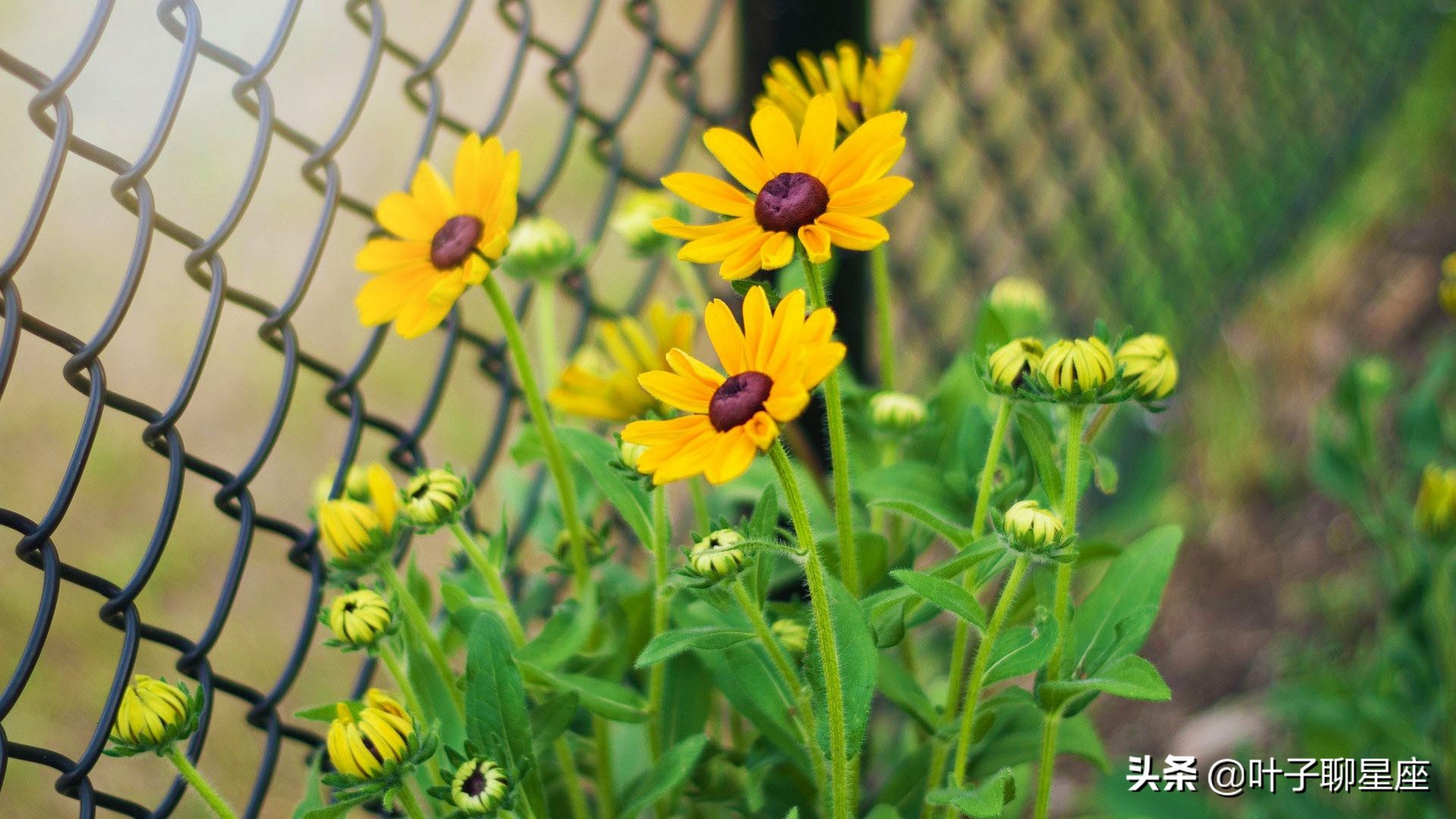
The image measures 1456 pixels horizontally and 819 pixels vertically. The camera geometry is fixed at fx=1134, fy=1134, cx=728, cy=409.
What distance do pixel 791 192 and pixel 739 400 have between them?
12 centimetres

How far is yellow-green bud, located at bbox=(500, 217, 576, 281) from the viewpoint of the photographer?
843mm

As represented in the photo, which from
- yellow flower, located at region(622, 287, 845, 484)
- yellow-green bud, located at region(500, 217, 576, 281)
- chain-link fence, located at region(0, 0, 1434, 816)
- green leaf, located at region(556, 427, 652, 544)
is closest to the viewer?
yellow flower, located at region(622, 287, 845, 484)

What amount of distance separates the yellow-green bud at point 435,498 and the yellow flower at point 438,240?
0.10 meters

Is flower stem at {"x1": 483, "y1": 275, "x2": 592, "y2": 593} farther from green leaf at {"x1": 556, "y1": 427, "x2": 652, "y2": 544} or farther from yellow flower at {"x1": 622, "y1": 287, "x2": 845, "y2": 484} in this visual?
yellow flower at {"x1": 622, "y1": 287, "x2": 845, "y2": 484}

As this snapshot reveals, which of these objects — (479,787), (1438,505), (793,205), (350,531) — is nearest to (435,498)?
(350,531)

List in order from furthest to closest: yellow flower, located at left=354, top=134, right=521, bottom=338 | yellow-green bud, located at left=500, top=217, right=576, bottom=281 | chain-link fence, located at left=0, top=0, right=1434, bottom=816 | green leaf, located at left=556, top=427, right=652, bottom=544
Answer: chain-link fence, located at left=0, top=0, right=1434, bottom=816 → yellow-green bud, located at left=500, top=217, right=576, bottom=281 → green leaf, located at left=556, top=427, right=652, bottom=544 → yellow flower, located at left=354, top=134, right=521, bottom=338

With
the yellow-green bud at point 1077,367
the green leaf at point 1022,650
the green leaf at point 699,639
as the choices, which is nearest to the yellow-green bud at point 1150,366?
the yellow-green bud at point 1077,367

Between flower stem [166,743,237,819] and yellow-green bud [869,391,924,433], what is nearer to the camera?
flower stem [166,743,237,819]

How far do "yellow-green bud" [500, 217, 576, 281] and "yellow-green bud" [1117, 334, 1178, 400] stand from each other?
42 centimetres

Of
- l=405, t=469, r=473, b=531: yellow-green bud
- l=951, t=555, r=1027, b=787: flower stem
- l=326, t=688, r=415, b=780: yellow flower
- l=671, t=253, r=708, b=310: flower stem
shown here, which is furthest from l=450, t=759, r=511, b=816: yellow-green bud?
l=671, t=253, r=708, b=310: flower stem

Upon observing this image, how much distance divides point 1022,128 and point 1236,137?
49cm

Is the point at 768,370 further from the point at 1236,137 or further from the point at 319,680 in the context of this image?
the point at 1236,137

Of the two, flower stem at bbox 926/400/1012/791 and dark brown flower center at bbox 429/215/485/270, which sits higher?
dark brown flower center at bbox 429/215/485/270

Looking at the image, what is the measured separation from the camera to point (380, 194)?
2072mm
